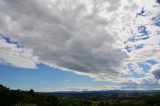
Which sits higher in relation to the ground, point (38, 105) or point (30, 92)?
point (30, 92)

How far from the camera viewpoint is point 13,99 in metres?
112

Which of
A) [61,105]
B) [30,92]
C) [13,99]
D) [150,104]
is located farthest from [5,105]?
[150,104]

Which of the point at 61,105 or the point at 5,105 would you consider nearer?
the point at 5,105

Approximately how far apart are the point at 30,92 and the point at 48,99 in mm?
35262

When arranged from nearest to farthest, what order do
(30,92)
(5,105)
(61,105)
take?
(5,105)
(61,105)
(30,92)

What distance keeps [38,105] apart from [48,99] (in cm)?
A: 2105

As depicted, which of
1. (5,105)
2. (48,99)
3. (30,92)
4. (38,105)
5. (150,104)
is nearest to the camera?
(5,105)

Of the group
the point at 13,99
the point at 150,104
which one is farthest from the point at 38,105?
the point at 150,104

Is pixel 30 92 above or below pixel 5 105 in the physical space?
above

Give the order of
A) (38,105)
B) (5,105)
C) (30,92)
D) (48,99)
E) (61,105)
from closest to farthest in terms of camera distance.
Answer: (5,105)
(38,105)
(61,105)
(48,99)
(30,92)

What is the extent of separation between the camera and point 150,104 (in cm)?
19575

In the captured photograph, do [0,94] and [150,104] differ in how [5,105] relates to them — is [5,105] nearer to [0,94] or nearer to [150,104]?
[0,94]

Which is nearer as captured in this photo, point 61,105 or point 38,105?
point 38,105

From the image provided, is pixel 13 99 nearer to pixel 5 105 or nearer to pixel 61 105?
pixel 5 105
